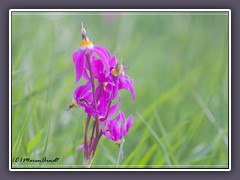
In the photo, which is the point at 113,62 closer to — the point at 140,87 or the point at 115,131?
the point at 115,131

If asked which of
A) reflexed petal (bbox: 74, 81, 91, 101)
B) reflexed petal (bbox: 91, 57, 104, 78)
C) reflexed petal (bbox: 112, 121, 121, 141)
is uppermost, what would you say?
reflexed petal (bbox: 91, 57, 104, 78)

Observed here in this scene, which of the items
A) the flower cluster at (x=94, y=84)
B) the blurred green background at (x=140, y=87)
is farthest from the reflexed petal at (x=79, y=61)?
the blurred green background at (x=140, y=87)

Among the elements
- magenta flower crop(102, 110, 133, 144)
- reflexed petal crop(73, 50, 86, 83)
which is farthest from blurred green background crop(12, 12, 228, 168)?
reflexed petal crop(73, 50, 86, 83)

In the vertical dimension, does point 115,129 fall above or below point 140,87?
below

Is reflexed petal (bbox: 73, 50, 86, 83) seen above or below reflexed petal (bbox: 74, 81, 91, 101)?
above

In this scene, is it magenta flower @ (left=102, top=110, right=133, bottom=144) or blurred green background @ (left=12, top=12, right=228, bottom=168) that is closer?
magenta flower @ (left=102, top=110, right=133, bottom=144)

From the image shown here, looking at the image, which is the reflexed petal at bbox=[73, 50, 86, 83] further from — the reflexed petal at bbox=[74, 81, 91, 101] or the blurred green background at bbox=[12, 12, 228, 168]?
the blurred green background at bbox=[12, 12, 228, 168]

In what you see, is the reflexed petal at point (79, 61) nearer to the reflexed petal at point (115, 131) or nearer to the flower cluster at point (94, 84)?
the flower cluster at point (94, 84)

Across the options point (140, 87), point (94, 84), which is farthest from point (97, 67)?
point (140, 87)

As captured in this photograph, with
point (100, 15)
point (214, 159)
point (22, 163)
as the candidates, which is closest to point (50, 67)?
point (100, 15)
